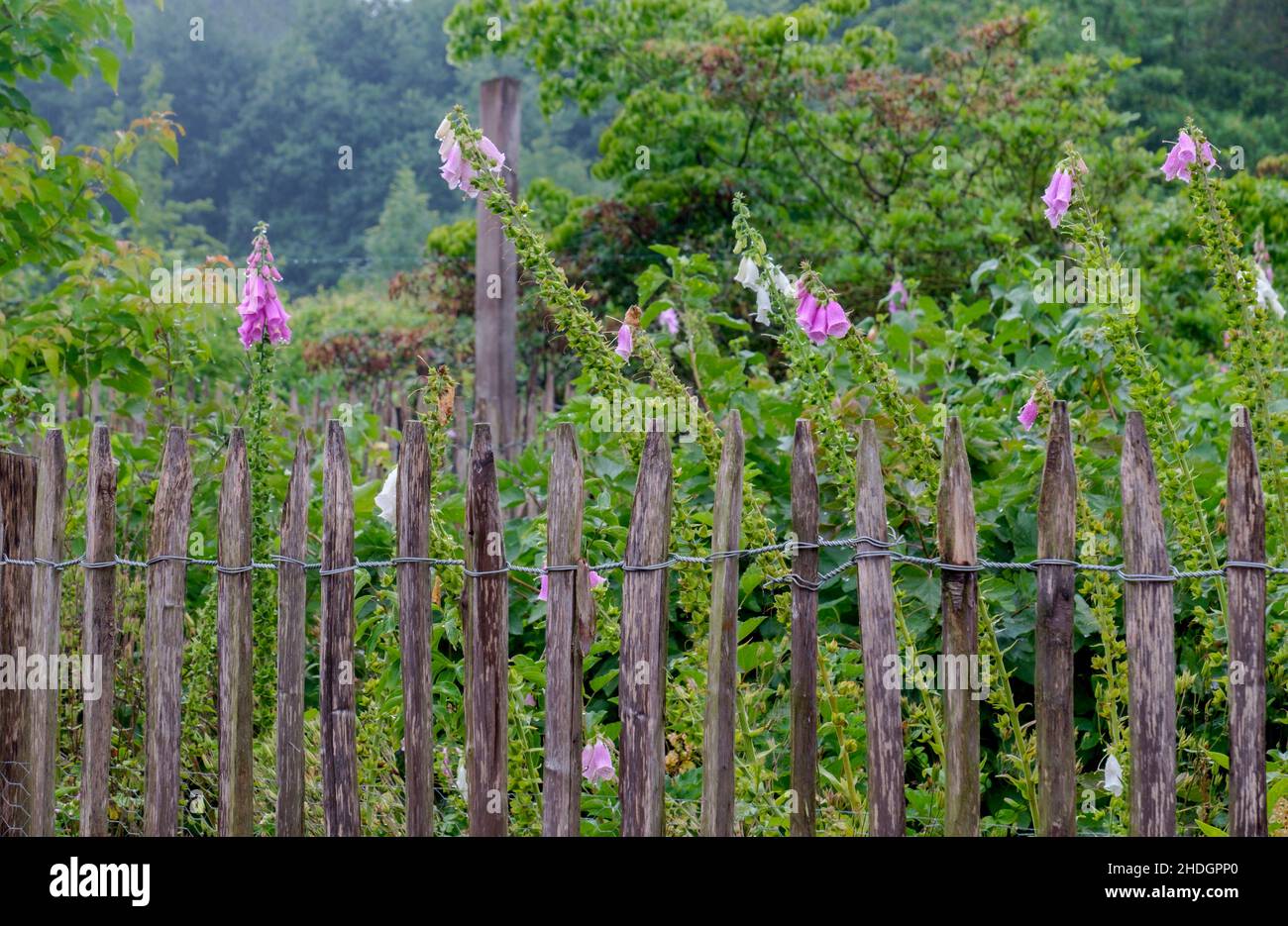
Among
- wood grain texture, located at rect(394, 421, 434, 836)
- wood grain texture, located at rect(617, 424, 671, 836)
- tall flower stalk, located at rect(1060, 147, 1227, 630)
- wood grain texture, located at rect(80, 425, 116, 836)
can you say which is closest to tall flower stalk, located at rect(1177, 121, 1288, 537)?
tall flower stalk, located at rect(1060, 147, 1227, 630)

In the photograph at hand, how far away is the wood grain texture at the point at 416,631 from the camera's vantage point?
7.51 ft

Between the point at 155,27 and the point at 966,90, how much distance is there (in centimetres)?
3605

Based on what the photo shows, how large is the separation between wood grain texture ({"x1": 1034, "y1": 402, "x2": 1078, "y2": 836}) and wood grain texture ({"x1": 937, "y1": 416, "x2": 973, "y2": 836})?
4.2 inches

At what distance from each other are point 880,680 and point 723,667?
0.26m

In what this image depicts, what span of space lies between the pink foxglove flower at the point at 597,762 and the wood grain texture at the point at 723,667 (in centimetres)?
28

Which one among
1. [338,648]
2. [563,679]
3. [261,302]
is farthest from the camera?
[261,302]

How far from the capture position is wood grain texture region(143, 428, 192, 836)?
2.50 metres

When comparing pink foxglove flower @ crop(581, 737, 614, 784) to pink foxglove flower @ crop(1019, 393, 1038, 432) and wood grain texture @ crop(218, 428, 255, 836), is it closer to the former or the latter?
wood grain texture @ crop(218, 428, 255, 836)

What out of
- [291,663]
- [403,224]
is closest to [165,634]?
[291,663]

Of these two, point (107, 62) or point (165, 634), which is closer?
point (165, 634)

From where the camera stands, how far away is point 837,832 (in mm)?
2473

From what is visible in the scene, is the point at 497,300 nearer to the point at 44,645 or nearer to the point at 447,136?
the point at 44,645

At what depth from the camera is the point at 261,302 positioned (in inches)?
106
